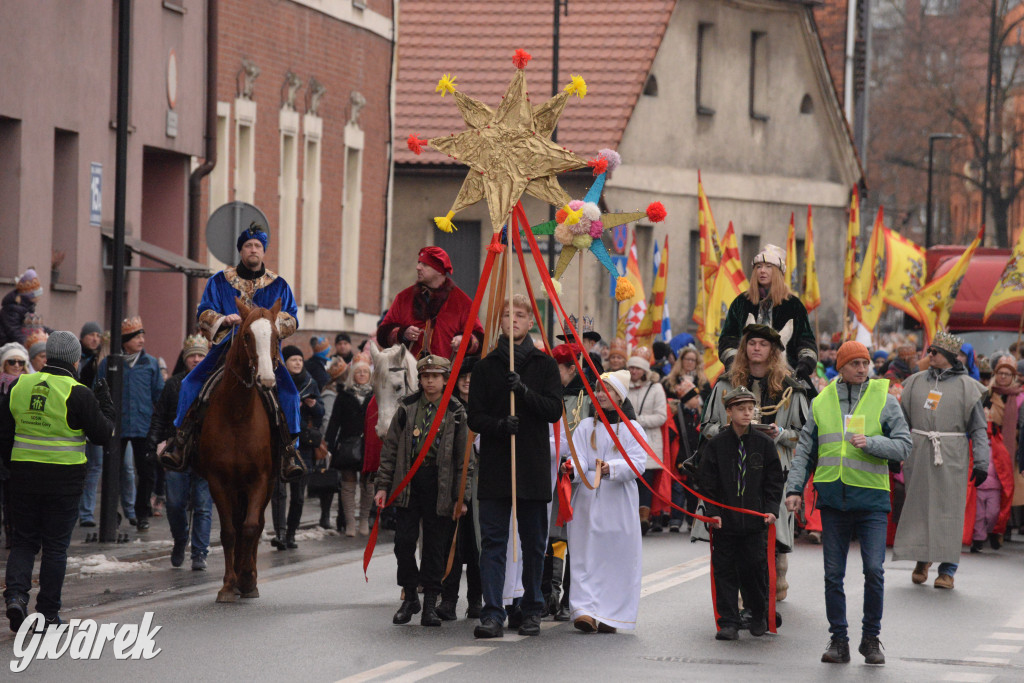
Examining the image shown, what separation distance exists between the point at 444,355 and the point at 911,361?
1097 centimetres

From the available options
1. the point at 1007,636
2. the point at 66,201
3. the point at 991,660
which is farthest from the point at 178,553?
the point at 66,201

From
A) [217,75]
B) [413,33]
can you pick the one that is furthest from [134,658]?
[413,33]

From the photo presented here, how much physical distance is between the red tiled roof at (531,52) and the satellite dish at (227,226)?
18.7 m

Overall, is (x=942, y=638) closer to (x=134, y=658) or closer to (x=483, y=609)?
(x=483, y=609)

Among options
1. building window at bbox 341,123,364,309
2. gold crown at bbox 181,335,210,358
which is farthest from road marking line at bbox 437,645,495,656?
building window at bbox 341,123,364,309

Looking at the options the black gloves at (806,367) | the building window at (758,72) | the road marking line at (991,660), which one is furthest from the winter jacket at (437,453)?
the building window at (758,72)

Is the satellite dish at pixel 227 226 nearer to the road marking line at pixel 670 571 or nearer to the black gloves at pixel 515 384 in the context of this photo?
the road marking line at pixel 670 571

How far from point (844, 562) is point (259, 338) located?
14.4 ft

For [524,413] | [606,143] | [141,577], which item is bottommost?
[141,577]

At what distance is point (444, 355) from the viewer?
14945 millimetres

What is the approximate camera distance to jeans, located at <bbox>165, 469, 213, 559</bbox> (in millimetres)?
16625

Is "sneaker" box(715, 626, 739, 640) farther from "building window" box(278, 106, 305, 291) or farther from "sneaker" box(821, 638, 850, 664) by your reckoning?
"building window" box(278, 106, 305, 291)

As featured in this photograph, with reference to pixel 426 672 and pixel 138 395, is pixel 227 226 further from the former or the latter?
pixel 426 672

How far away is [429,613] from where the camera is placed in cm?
1323
